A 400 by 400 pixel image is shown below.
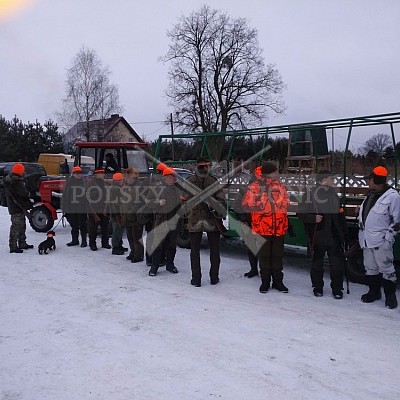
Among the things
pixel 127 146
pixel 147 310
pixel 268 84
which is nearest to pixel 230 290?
pixel 147 310

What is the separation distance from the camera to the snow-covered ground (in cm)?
328

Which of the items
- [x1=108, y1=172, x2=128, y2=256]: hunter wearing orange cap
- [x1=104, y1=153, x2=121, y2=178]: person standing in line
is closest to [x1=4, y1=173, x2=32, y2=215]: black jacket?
[x1=108, y1=172, x2=128, y2=256]: hunter wearing orange cap

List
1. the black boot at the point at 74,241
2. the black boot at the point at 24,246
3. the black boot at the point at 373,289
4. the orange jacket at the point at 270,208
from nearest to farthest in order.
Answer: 1. the black boot at the point at 373,289
2. the orange jacket at the point at 270,208
3. the black boot at the point at 24,246
4. the black boot at the point at 74,241

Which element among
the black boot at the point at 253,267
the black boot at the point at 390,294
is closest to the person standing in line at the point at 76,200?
the black boot at the point at 253,267

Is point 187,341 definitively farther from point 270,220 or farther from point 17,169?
point 17,169

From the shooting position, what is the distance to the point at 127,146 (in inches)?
407

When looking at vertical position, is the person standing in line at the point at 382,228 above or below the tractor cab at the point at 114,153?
below

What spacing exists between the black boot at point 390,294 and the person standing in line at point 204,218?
7.30 feet

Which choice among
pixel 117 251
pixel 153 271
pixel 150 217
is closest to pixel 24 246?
pixel 117 251

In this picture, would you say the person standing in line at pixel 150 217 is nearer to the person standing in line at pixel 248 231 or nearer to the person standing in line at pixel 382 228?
the person standing in line at pixel 248 231

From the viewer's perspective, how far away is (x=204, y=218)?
600 cm

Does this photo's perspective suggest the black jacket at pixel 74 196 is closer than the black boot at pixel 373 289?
No

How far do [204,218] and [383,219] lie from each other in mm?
2296

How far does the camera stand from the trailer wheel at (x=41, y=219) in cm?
1084
